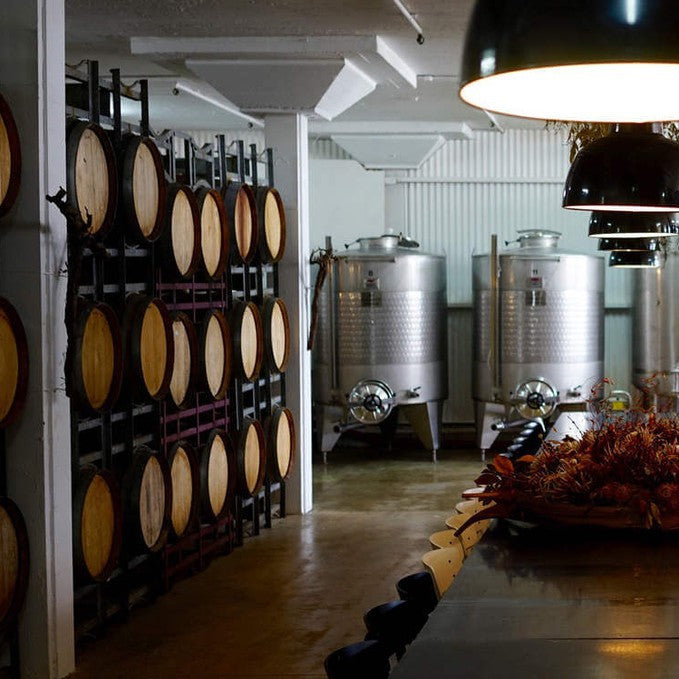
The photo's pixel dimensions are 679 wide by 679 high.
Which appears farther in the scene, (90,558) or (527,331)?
(527,331)

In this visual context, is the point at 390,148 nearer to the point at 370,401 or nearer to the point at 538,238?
the point at 538,238

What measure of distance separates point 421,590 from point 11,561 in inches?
78.7

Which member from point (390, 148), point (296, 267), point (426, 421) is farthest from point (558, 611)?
point (390, 148)

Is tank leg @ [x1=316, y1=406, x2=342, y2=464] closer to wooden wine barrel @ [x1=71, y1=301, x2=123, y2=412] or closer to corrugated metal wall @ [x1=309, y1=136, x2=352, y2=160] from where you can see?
corrugated metal wall @ [x1=309, y1=136, x2=352, y2=160]

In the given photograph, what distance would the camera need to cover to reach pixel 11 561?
483 centimetres

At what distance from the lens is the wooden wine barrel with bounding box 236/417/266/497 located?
25.1ft

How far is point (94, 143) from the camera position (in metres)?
5.47

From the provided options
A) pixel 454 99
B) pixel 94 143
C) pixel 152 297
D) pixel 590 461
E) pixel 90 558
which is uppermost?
pixel 454 99

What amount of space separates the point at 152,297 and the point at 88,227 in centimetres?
99

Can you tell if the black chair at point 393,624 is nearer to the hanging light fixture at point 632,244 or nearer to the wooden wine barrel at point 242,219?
the hanging light fixture at point 632,244

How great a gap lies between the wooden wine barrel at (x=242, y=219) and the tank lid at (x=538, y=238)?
15.4ft

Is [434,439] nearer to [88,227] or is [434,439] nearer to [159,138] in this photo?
[159,138]

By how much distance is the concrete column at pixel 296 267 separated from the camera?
873 cm

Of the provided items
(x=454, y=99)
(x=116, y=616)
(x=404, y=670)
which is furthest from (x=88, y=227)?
(x=454, y=99)
